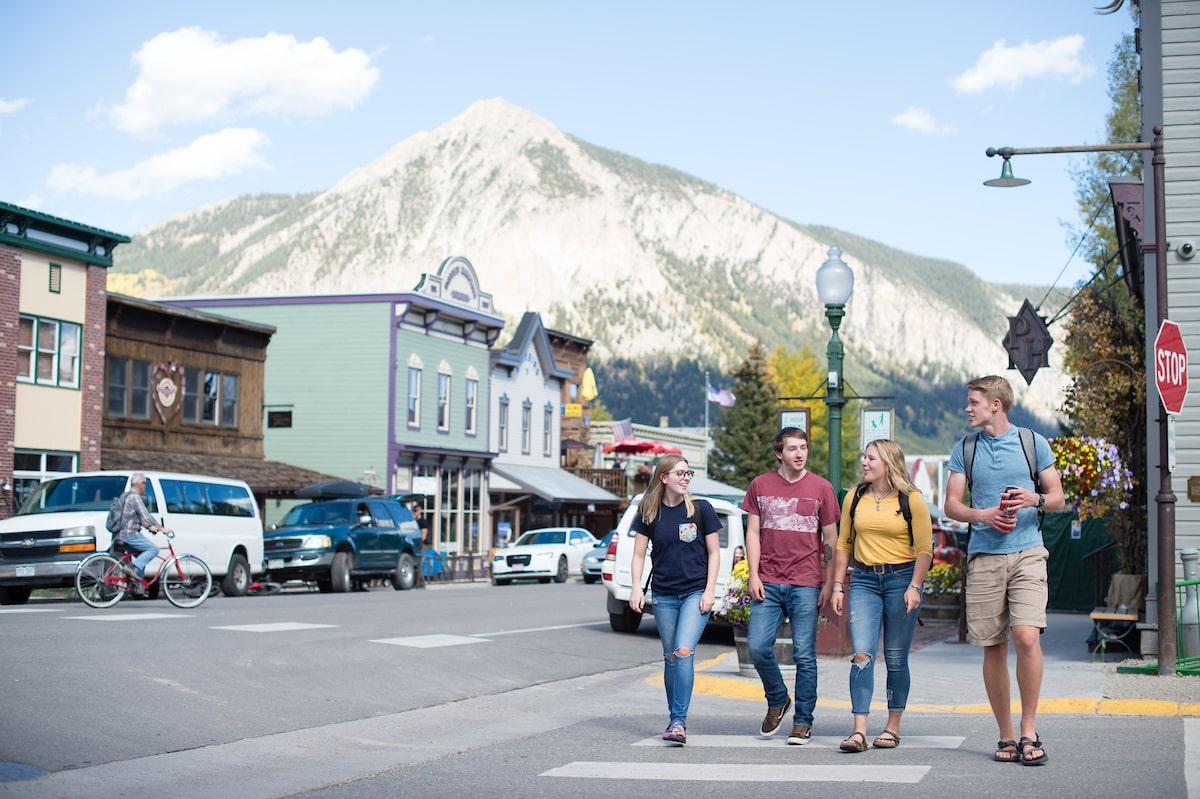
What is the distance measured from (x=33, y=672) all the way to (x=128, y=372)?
27.3 metres

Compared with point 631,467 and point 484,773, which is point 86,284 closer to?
point 484,773

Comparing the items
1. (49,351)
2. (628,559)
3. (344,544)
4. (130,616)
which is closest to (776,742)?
(628,559)

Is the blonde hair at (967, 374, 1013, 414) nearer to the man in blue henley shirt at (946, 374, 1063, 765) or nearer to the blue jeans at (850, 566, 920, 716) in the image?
the man in blue henley shirt at (946, 374, 1063, 765)

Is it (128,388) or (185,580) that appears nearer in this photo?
(185,580)

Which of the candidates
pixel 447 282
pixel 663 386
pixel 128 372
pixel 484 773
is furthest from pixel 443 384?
pixel 663 386

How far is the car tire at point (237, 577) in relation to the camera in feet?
86.3

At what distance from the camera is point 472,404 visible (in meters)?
51.8

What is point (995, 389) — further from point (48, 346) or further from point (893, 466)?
point (48, 346)

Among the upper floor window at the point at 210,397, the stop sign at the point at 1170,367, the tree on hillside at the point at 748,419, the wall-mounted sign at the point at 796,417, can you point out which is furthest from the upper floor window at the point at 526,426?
the stop sign at the point at 1170,367

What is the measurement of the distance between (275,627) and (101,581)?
374cm

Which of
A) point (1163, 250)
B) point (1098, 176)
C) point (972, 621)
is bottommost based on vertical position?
point (972, 621)

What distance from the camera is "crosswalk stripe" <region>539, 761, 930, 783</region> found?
8250 mm

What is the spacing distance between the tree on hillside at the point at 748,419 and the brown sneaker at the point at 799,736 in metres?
72.0

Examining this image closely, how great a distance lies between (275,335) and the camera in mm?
47781
